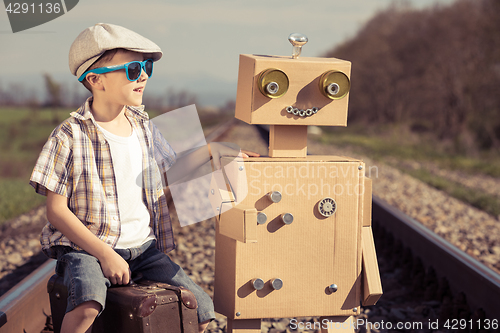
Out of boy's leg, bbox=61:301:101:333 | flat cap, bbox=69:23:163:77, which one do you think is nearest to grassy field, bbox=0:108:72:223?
flat cap, bbox=69:23:163:77

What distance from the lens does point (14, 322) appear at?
7.66ft

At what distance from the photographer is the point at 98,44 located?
1.81m

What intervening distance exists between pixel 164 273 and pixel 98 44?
962 millimetres

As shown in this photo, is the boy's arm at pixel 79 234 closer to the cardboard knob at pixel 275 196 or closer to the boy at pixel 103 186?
the boy at pixel 103 186

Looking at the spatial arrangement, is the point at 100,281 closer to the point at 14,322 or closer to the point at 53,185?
the point at 53,185

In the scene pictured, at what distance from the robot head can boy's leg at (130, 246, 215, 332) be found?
0.71 metres

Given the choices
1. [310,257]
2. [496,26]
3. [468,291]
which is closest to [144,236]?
[310,257]

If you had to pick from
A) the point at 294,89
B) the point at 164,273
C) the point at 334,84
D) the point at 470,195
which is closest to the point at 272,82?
the point at 294,89

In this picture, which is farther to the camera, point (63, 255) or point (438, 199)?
point (438, 199)

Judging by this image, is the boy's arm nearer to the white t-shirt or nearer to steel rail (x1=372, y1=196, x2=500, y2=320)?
the white t-shirt

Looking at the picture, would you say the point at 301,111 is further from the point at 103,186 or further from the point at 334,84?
the point at 103,186

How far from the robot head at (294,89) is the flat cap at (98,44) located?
455mm

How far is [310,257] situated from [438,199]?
538 cm

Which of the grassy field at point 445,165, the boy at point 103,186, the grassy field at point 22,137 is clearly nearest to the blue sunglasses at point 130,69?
the boy at point 103,186
